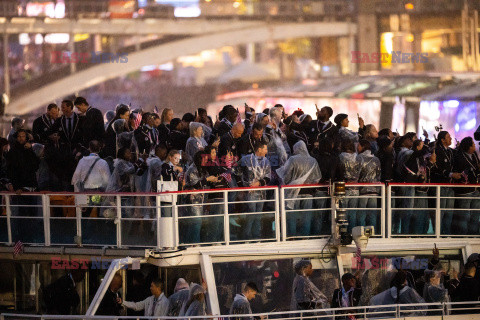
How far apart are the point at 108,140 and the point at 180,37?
4569 centimetres

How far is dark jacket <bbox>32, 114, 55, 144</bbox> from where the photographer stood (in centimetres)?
1606

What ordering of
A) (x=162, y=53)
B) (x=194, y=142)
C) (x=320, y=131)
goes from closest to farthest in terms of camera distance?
→ (x=194, y=142)
(x=320, y=131)
(x=162, y=53)

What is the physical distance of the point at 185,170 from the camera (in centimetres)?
1488

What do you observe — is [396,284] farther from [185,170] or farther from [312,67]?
[312,67]

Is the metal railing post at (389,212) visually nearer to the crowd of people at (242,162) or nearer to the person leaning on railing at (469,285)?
the crowd of people at (242,162)

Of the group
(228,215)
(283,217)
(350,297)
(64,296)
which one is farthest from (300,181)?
(64,296)

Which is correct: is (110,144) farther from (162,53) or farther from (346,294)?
(162,53)

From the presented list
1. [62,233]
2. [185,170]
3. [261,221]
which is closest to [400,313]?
[261,221]

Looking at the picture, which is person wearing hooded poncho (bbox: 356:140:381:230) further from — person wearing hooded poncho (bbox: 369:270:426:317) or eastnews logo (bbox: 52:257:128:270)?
eastnews logo (bbox: 52:257:128:270)

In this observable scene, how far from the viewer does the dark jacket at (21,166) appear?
15336mm

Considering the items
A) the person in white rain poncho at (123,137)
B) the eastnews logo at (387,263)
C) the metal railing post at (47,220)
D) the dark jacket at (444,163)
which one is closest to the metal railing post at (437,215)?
the eastnews logo at (387,263)

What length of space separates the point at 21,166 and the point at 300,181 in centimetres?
368

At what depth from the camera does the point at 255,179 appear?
1487 cm

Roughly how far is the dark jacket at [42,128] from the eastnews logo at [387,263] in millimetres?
4541
